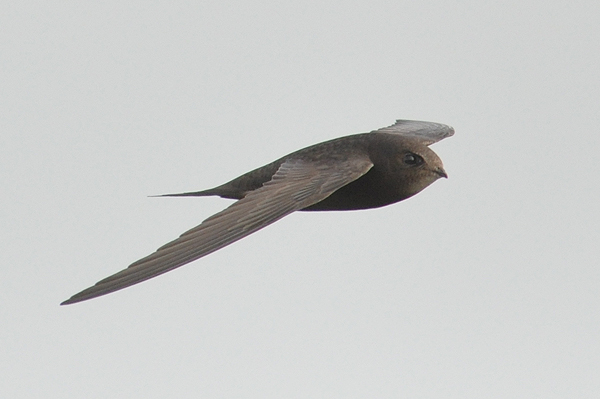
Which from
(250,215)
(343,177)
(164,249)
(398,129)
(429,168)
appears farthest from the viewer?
(398,129)

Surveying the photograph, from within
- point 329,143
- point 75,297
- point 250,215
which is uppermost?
point 329,143

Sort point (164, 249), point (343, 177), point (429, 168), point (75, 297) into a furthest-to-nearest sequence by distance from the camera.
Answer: point (429, 168) < point (343, 177) < point (164, 249) < point (75, 297)

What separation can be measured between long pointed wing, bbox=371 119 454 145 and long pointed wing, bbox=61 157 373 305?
1.85 metres

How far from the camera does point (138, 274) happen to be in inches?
320

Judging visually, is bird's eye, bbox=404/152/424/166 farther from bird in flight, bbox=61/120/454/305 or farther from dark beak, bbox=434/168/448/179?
dark beak, bbox=434/168/448/179

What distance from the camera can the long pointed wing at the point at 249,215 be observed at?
814 cm

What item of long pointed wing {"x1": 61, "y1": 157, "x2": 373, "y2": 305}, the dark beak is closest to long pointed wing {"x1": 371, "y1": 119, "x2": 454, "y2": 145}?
the dark beak

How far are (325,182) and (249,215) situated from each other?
2.72 feet

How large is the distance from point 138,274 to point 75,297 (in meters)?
0.54

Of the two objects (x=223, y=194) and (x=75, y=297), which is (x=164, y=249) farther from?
(x=223, y=194)

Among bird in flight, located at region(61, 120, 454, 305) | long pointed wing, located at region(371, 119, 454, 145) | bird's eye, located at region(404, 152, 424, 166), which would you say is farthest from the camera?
long pointed wing, located at region(371, 119, 454, 145)

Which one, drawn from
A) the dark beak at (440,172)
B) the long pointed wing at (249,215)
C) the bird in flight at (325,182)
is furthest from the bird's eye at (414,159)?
the long pointed wing at (249,215)

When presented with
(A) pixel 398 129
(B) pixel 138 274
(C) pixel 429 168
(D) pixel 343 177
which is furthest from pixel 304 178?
(A) pixel 398 129

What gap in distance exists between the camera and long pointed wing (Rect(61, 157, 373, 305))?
8141 millimetres
